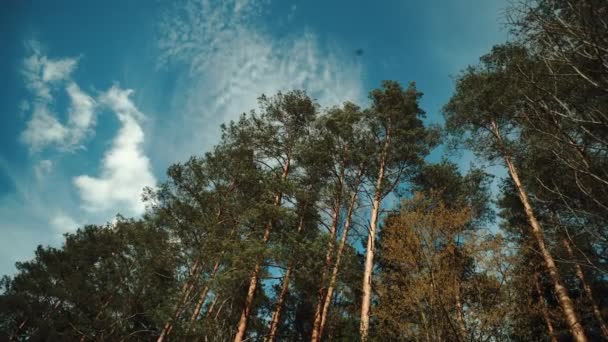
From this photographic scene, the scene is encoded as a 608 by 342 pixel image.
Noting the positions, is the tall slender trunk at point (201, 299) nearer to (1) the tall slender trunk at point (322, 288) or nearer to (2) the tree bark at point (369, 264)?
(1) the tall slender trunk at point (322, 288)

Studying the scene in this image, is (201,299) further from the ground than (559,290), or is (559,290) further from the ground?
(559,290)

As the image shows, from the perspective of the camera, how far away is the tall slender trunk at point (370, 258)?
8.05 meters

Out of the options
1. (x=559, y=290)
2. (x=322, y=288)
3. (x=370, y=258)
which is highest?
(x=370, y=258)

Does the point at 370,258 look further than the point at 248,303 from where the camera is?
Yes

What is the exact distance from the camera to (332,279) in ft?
28.4

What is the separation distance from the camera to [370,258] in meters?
9.34

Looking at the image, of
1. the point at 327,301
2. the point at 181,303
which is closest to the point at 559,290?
the point at 327,301

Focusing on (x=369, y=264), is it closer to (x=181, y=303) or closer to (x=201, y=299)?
(x=181, y=303)

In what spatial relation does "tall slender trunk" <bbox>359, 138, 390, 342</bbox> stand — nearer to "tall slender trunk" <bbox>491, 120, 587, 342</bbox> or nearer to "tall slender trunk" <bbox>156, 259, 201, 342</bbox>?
"tall slender trunk" <bbox>491, 120, 587, 342</bbox>

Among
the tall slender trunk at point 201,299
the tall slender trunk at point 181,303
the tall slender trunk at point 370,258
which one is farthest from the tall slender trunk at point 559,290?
the tall slender trunk at point 201,299

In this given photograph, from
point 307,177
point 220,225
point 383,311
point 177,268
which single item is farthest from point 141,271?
point 383,311

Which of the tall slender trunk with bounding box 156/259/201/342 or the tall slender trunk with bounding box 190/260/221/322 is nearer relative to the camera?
the tall slender trunk with bounding box 156/259/201/342

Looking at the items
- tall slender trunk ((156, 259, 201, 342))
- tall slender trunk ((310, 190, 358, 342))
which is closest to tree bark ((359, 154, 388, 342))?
tall slender trunk ((310, 190, 358, 342))

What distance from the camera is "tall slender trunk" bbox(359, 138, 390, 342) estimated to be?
805cm
